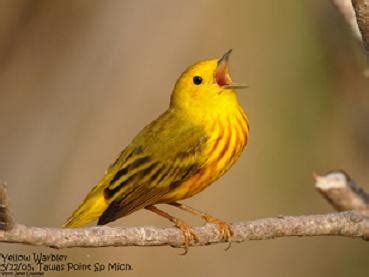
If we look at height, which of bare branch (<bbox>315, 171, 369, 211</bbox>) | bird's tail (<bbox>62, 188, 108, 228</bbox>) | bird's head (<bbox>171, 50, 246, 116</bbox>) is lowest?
bird's tail (<bbox>62, 188, 108, 228</bbox>)

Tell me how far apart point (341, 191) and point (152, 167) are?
32.6 inches

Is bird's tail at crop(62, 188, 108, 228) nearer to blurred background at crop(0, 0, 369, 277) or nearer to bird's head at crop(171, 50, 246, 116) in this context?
bird's head at crop(171, 50, 246, 116)

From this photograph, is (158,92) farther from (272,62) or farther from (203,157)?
(203,157)

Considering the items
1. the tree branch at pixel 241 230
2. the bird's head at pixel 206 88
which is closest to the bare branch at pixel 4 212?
the tree branch at pixel 241 230

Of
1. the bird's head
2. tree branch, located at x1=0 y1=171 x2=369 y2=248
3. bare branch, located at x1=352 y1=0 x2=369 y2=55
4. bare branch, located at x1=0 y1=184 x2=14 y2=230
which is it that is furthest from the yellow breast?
bare branch, located at x1=0 y1=184 x2=14 y2=230

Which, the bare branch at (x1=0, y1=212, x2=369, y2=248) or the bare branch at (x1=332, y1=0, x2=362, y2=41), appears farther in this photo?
the bare branch at (x1=332, y1=0, x2=362, y2=41)

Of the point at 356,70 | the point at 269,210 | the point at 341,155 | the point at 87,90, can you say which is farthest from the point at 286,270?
the point at 87,90

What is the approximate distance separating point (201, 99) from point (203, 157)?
317 millimetres

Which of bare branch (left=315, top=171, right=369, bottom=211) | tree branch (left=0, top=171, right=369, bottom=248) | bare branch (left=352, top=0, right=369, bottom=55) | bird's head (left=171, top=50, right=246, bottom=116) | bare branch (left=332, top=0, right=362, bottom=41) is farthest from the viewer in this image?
bare branch (left=332, top=0, right=362, bottom=41)

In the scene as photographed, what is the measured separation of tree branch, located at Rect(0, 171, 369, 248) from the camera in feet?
10.3

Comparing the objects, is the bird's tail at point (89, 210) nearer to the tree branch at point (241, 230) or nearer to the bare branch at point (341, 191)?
the tree branch at point (241, 230)

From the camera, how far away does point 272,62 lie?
638 cm

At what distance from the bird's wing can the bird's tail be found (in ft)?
0.11

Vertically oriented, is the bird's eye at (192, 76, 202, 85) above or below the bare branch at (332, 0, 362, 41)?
below
